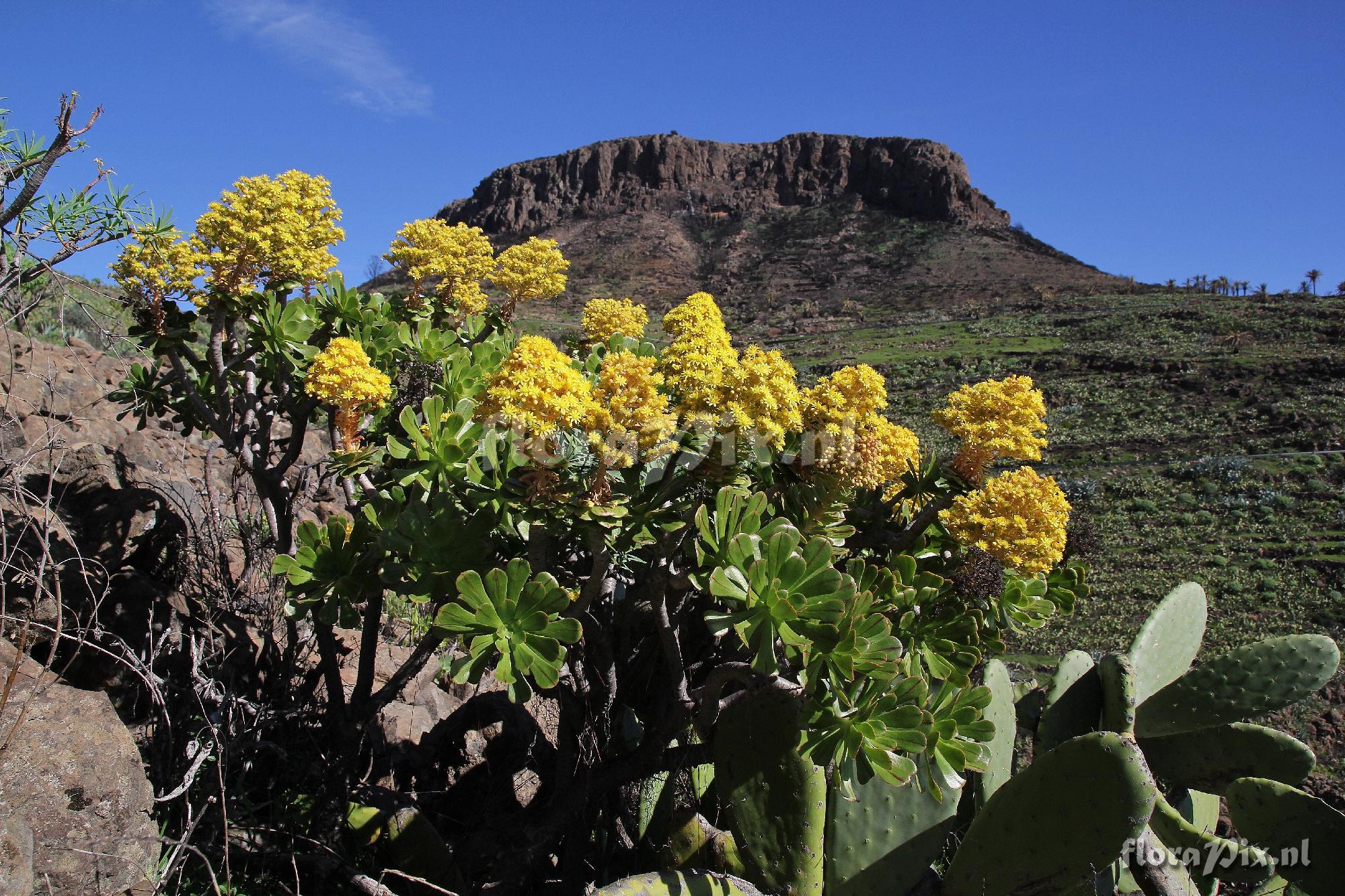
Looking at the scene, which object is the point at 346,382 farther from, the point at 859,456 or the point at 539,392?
the point at 859,456

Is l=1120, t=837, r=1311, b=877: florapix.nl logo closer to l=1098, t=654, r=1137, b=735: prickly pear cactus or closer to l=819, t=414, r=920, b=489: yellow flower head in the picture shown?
l=1098, t=654, r=1137, b=735: prickly pear cactus

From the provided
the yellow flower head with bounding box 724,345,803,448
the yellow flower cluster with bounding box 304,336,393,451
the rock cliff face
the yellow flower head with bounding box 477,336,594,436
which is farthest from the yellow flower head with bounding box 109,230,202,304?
the rock cliff face

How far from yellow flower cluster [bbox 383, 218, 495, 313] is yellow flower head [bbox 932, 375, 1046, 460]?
2.32 metres

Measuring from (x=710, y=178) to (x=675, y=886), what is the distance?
112 metres

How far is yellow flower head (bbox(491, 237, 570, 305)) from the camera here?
12.1 ft

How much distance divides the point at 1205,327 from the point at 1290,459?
843 inches

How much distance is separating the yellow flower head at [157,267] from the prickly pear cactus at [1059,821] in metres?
3.69

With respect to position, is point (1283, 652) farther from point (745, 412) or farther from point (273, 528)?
point (273, 528)

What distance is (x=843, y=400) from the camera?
2.39 meters

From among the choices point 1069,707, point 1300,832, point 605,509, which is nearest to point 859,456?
point 605,509

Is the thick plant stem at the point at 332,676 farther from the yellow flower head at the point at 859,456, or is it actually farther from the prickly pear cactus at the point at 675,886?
the yellow flower head at the point at 859,456

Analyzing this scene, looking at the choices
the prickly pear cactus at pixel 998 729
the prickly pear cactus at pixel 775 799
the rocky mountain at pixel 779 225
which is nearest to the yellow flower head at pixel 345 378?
the prickly pear cactus at pixel 775 799

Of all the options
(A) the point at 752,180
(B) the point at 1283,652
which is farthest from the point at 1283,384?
(A) the point at 752,180

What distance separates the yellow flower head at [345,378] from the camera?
8.44 feet
